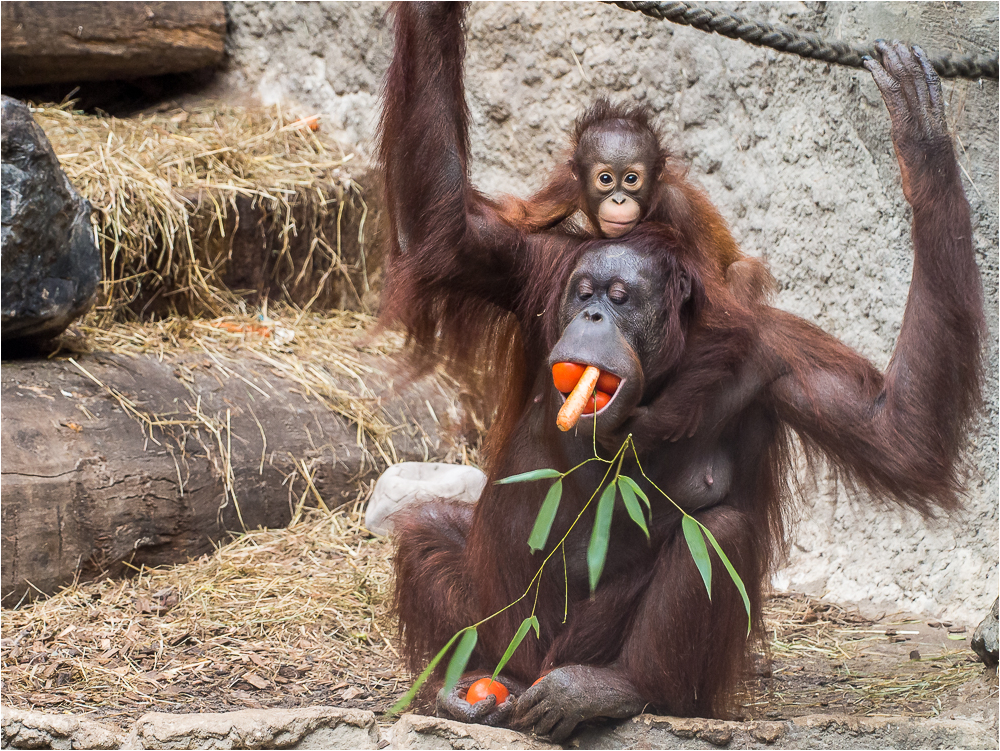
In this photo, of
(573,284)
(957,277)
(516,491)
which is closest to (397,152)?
(573,284)

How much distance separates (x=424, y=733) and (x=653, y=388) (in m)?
1.03

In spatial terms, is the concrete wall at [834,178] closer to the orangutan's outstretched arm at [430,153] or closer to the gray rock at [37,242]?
the gray rock at [37,242]

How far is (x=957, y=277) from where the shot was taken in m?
2.68

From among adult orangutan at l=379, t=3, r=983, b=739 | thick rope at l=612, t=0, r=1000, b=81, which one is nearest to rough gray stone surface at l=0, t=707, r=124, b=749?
adult orangutan at l=379, t=3, r=983, b=739

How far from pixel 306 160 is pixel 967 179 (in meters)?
3.81

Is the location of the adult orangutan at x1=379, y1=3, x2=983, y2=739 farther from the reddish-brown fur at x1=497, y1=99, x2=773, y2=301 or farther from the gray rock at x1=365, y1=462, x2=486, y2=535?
the gray rock at x1=365, y1=462, x2=486, y2=535

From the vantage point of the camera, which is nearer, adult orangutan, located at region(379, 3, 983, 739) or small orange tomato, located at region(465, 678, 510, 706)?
adult orangutan, located at region(379, 3, 983, 739)

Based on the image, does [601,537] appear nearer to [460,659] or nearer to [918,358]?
[460,659]

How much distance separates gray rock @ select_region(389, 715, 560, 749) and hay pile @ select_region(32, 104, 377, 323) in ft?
10.9

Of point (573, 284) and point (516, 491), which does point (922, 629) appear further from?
point (573, 284)

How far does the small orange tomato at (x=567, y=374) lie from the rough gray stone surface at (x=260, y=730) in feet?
3.09

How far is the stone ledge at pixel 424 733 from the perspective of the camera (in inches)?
97.8

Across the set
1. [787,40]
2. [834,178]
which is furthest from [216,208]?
[787,40]

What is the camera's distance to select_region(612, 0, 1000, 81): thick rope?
9.40ft
